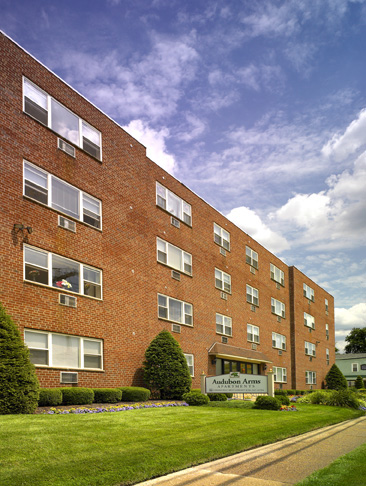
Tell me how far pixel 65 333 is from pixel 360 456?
1151 cm

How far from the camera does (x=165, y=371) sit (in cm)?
2242

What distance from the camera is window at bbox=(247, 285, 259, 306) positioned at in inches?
1461

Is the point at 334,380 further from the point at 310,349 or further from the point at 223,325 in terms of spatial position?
the point at 223,325

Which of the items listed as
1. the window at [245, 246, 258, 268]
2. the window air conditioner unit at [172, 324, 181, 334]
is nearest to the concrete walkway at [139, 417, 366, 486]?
the window air conditioner unit at [172, 324, 181, 334]

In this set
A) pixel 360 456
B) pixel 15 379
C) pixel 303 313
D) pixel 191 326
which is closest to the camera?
pixel 360 456

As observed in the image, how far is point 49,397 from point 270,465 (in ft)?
30.4

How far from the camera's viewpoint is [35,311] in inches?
679

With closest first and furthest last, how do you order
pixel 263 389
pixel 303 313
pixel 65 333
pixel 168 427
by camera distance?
pixel 168 427
pixel 65 333
pixel 263 389
pixel 303 313

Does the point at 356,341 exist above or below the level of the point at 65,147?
below

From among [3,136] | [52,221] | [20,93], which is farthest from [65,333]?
[20,93]

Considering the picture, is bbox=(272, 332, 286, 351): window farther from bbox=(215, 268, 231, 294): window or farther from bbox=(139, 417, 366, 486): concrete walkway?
bbox=(139, 417, 366, 486): concrete walkway

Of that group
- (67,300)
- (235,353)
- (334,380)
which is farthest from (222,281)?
(334,380)

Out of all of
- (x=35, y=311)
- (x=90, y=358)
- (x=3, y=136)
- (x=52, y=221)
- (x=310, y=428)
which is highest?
(x=3, y=136)

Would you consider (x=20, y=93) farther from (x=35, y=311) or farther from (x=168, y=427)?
(x=168, y=427)
